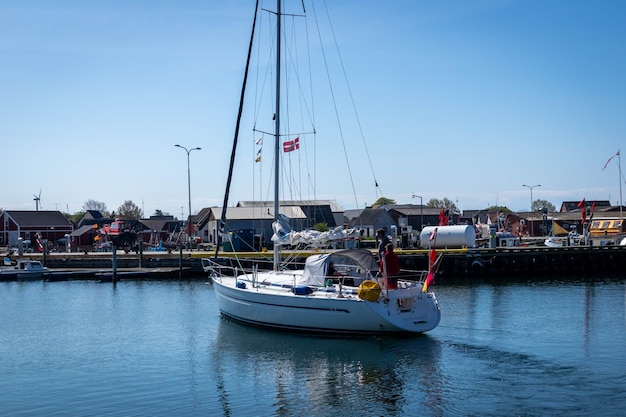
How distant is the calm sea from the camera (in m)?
21.9

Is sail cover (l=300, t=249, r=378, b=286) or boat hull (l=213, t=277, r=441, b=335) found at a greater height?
sail cover (l=300, t=249, r=378, b=286)

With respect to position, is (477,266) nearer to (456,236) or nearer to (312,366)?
(456,236)

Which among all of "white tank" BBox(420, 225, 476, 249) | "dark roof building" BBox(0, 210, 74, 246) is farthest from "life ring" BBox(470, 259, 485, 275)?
"dark roof building" BBox(0, 210, 74, 246)

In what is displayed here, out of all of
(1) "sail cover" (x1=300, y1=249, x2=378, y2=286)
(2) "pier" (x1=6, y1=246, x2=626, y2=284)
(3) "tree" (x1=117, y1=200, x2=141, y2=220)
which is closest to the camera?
(1) "sail cover" (x1=300, y1=249, x2=378, y2=286)

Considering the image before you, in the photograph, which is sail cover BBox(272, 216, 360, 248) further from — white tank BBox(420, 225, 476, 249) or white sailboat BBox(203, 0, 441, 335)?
white tank BBox(420, 225, 476, 249)

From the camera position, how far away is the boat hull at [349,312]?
2978 centimetres

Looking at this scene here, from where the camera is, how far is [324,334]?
103ft

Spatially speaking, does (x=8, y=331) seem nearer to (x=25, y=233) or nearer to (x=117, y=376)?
(x=117, y=376)

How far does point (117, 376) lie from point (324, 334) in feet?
31.1

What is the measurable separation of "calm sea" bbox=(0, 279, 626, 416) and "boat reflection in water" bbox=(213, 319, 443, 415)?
0.07 metres

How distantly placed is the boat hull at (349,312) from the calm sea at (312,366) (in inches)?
26.5

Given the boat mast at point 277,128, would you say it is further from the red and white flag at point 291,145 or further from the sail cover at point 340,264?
the sail cover at point 340,264

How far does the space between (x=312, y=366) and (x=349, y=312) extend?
3574 mm

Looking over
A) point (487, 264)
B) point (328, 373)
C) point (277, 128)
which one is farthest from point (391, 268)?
point (487, 264)
